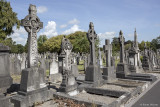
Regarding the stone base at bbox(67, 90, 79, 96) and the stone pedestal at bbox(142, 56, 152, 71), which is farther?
the stone pedestal at bbox(142, 56, 152, 71)

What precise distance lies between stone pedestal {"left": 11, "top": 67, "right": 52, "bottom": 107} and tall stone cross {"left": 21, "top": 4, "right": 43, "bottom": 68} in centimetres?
37

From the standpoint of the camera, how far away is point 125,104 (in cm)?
496

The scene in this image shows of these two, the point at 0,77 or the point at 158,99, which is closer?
the point at 158,99

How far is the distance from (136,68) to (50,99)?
10.6 metres

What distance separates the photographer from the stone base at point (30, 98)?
4.82m

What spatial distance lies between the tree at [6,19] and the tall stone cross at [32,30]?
19.9 m

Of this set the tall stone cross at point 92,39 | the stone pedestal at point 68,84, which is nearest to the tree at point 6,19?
the tall stone cross at point 92,39

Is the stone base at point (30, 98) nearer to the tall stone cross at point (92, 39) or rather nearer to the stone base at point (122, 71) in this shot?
the tall stone cross at point (92, 39)

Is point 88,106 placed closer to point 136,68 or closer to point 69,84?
point 69,84

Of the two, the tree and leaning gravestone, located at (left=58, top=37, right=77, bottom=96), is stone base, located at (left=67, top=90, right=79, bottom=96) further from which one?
the tree

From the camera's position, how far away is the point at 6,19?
22172 millimetres

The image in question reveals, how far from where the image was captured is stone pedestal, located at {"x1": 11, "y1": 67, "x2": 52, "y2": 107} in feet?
16.1

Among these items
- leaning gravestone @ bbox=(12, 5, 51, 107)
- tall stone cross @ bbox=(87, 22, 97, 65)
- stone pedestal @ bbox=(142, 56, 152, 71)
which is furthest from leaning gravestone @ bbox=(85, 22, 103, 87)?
stone pedestal @ bbox=(142, 56, 152, 71)

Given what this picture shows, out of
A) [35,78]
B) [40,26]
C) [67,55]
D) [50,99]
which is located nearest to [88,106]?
[50,99]
